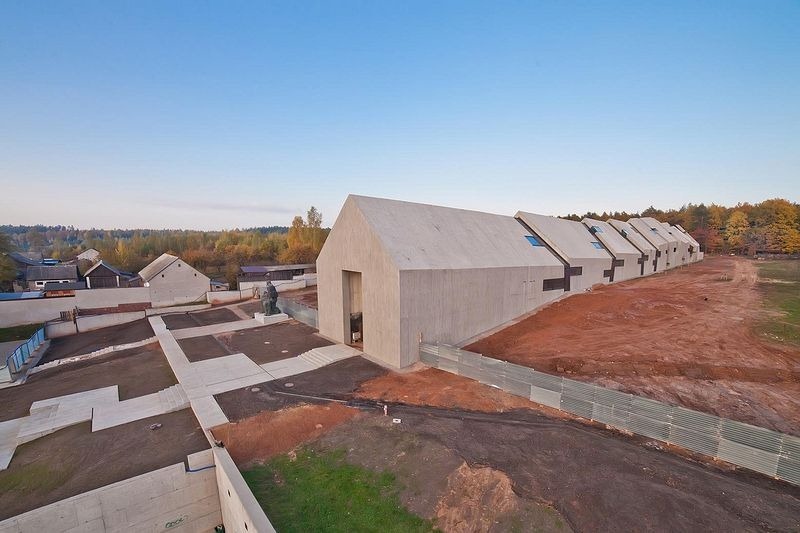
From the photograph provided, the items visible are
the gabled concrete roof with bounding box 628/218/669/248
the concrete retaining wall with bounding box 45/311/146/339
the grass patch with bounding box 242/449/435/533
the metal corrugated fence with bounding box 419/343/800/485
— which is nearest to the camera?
the grass patch with bounding box 242/449/435/533

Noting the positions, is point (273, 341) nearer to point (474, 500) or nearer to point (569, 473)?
point (474, 500)

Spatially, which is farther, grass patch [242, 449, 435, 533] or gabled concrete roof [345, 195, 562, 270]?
gabled concrete roof [345, 195, 562, 270]

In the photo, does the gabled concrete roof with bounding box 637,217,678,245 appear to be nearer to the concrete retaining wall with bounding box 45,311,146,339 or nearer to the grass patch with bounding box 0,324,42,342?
the concrete retaining wall with bounding box 45,311,146,339

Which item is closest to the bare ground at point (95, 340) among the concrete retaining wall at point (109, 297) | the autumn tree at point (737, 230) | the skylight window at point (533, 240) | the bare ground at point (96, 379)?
the bare ground at point (96, 379)

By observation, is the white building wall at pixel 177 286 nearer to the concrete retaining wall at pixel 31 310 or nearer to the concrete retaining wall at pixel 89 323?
the concrete retaining wall at pixel 89 323

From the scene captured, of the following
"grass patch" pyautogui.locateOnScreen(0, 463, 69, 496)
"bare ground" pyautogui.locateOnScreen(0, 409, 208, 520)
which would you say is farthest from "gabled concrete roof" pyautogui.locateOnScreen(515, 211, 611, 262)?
"grass patch" pyautogui.locateOnScreen(0, 463, 69, 496)

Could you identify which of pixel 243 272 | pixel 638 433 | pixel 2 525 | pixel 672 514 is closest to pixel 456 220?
pixel 638 433
